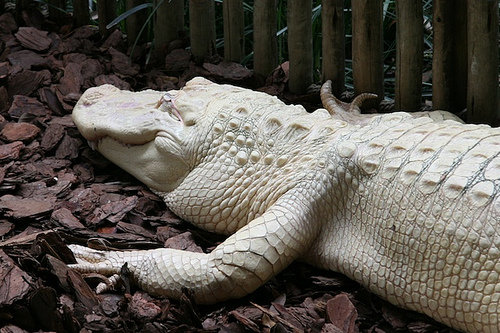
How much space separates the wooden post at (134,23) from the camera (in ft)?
16.7

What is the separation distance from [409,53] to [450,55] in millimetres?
213

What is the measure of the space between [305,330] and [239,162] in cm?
95

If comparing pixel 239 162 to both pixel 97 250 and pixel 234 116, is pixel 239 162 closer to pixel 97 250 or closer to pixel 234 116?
pixel 234 116

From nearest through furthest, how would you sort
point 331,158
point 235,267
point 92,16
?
Result: point 235,267, point 331,158, point 92,16

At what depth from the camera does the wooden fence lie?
3455 mm

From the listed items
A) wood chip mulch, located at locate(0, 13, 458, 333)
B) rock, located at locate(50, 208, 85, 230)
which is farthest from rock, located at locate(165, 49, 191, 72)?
rock, located at locate(50, 208, 85, 230)

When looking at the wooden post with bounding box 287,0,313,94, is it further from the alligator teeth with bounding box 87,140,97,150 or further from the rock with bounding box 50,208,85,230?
the rock with bounding box 50,208,85,230

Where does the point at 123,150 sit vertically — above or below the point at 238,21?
below

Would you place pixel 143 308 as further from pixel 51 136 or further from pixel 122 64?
pixel 122 64

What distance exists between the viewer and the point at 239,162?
10.8 feet

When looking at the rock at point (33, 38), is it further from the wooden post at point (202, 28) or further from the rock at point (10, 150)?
the rock at point (10, 150)

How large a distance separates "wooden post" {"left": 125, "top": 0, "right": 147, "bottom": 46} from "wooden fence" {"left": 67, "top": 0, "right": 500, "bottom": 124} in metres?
0.52

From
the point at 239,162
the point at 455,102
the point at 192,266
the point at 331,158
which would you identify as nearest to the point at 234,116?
the point at 239,162

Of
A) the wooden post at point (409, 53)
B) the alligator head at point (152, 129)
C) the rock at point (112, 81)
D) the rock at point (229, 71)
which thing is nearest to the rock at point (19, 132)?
the alligator head at point (152, 129)
